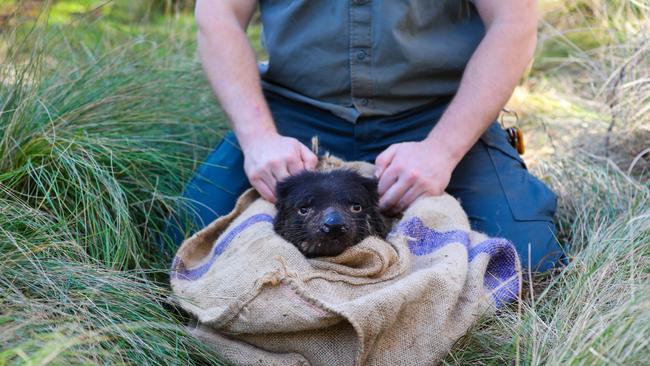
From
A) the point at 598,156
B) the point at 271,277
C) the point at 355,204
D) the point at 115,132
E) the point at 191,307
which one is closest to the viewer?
the point at 271,277

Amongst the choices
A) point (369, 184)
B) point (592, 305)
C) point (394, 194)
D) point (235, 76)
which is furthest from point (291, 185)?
point (592, 305)

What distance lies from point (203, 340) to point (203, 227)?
Answer: 866 mm

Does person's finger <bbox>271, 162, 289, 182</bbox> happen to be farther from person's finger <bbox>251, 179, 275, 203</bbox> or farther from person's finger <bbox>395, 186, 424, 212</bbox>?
person's finger <bbox>395, 186, 424, 212</bbox>

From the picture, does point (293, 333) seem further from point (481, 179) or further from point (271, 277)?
point (481, 179)

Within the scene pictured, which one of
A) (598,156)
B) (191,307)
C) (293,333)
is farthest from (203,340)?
(598,156)

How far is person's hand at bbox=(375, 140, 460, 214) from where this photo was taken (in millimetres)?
3133

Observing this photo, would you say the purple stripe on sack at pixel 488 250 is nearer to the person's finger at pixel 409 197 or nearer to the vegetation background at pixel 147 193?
the vegetation background at pixel 147 193

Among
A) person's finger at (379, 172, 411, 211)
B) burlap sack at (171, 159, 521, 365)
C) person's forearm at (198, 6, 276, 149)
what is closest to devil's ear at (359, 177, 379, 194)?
person's finger at (379, 172, 411, 211)

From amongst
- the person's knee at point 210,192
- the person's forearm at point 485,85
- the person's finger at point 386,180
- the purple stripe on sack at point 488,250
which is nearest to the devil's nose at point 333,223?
the purple stripe on sack at point 488,250

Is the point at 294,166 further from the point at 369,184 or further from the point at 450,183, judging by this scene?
the point at 450,183

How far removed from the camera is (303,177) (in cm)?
307

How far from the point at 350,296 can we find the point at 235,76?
1.34 m

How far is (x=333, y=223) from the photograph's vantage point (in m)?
2.71

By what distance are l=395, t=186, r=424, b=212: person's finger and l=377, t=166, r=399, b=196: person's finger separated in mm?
69
